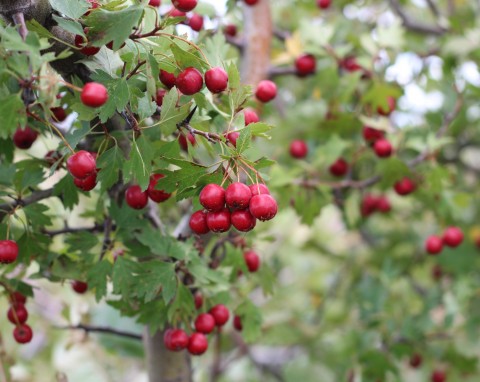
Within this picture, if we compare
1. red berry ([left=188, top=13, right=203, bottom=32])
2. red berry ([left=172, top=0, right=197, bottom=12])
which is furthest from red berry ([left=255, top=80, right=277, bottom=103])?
red berry ([left=172, top=0, right=197, bottom=12])

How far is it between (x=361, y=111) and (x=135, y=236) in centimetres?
141

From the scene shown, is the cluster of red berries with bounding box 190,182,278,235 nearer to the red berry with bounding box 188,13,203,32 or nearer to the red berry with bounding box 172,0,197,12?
the red berry with bounding box 172,0,197,12

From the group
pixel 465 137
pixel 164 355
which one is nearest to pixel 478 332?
pixel 465 137

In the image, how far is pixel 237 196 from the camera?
4.09 feet

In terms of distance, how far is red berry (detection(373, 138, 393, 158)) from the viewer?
2354 mm

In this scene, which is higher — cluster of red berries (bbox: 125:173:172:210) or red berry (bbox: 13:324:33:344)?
cluster of red berries (bbox: 125:173:172:210)

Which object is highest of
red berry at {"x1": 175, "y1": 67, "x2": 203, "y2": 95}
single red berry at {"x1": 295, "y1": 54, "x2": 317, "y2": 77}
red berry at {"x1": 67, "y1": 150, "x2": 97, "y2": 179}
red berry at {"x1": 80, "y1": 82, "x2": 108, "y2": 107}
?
red berry at {"x1": 80, "y1": 82, "x2": 108, "y2": 107}

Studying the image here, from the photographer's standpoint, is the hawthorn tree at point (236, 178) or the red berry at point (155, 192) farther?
the red berry at point (155, 192)

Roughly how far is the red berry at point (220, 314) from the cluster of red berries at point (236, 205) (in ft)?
1.62

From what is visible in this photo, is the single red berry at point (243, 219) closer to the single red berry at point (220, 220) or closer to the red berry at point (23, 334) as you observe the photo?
the single red berry at point (220, 220)

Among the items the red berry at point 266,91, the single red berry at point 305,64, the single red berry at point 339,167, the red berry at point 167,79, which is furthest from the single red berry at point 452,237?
the red berry at point 167,79

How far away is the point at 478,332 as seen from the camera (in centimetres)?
298

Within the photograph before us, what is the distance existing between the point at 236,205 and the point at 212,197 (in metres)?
0.05

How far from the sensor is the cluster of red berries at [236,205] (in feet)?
4.06
